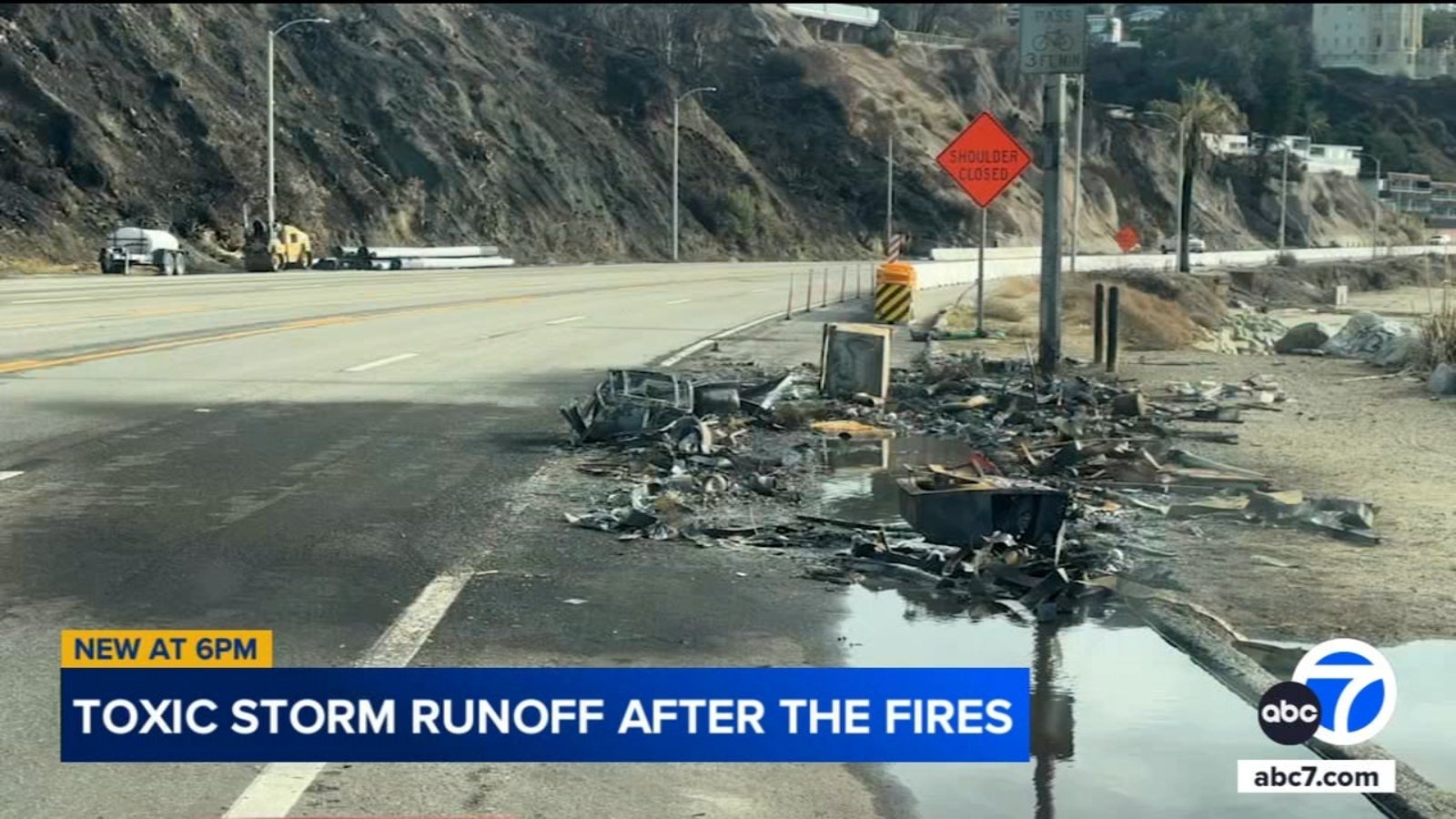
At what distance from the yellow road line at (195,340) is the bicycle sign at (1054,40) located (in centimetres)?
1062

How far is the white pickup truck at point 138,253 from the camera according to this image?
147ft

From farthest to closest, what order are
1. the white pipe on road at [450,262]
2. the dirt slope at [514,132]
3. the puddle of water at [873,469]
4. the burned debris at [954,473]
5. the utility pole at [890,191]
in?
the utility pole at [890,191], the white pipe on road at [450,262], the dirt slope at [514,132], the puddle of water at [873,469], the burned debris at [954,473]

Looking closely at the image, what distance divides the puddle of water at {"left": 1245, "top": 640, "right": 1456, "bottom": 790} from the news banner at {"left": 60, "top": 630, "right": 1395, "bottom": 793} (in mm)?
472

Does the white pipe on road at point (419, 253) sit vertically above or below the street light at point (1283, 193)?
below

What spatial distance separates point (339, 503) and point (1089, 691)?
5289mm

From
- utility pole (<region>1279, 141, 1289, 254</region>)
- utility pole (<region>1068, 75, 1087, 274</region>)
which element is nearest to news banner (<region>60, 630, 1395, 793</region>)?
utility pole (<region>1068, 75, 1087, 274</region>)

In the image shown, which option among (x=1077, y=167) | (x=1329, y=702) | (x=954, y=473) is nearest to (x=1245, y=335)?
(x=1077, y=167)

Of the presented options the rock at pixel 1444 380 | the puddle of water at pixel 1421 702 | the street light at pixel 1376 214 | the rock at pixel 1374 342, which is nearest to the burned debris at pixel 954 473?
the puddle of water at pixel 1421 702

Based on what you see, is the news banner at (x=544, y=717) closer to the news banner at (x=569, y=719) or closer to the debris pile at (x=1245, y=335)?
the news banner at (x=569, y=719)

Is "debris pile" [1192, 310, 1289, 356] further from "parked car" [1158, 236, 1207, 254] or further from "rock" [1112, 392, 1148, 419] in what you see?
"parked car" [1158, 236, 1207, 254]

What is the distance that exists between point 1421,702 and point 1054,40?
12168 millimetres

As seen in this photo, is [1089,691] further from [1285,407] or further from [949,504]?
[1285,407]

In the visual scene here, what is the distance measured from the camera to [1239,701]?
6.12 metres

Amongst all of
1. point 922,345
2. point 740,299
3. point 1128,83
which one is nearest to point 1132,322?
point 922,345
